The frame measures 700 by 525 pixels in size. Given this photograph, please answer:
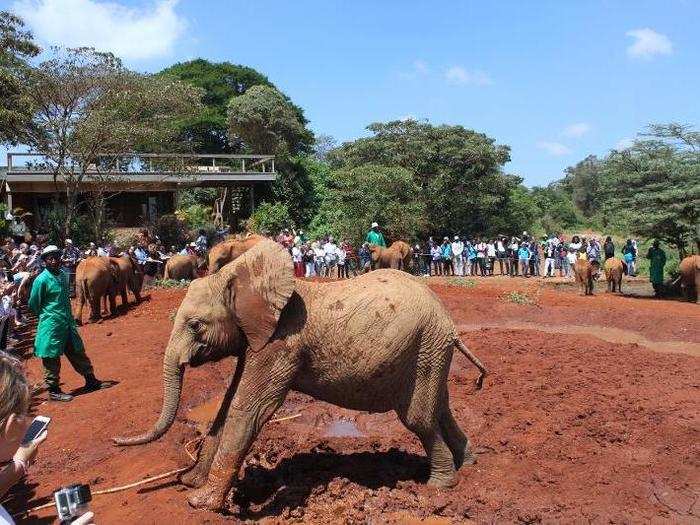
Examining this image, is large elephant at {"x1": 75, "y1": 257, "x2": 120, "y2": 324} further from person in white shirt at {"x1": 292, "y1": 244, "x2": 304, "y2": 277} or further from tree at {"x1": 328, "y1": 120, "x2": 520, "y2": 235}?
tree at {"x1": 328, "y1": 120, "x2": 520, "y2": 235}

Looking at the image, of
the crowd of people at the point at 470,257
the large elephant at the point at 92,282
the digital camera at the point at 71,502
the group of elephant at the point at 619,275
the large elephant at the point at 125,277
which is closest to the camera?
the digital camera at the point at 71,502

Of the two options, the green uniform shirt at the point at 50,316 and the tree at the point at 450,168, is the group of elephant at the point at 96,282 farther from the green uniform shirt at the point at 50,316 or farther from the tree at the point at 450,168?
the tree at the point at 450,168

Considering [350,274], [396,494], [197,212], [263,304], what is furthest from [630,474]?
[197,212]

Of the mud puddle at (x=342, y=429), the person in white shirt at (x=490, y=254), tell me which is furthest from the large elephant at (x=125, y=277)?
the person in white shirt at (x=490, y=254)

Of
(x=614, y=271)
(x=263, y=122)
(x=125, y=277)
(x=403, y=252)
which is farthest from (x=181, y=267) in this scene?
(x=263, y=122)

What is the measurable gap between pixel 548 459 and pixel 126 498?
13.6 ft

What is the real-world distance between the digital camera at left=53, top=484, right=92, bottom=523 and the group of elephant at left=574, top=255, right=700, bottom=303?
18458 millimetres

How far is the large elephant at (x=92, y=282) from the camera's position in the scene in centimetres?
1367

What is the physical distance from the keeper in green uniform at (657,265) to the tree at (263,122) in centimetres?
2126

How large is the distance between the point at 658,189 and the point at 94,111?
19180 millimetres

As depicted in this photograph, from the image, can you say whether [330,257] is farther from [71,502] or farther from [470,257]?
[71,502]

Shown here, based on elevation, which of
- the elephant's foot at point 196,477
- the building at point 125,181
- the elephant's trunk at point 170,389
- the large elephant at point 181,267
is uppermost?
the building at point 125,181

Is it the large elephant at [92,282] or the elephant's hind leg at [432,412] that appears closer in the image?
the elephant's hind leg at [432,412]

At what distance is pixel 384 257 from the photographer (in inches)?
848
